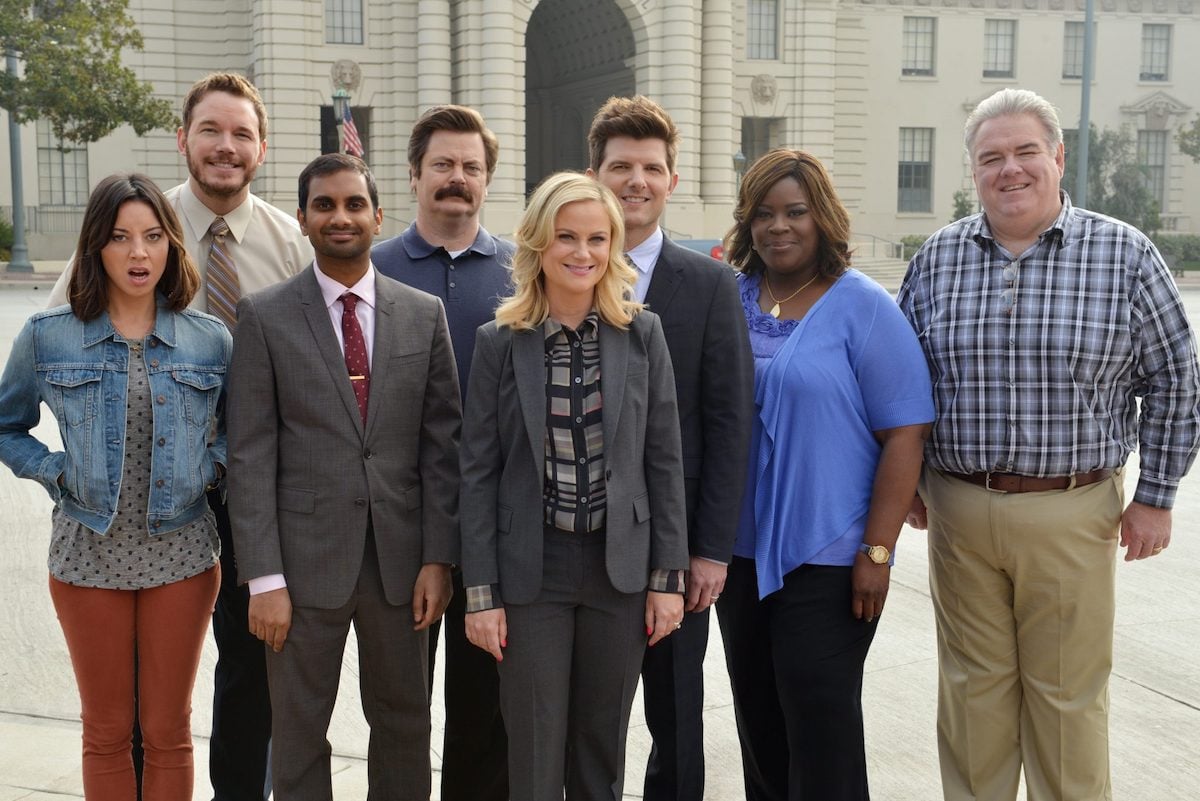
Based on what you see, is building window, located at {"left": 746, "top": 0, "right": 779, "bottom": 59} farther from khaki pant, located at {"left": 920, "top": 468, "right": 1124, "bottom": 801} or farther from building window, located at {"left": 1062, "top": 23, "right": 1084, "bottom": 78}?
khaki pant, located at {"left": 920, "top": 468, "right": 1124, "bottom": 801}

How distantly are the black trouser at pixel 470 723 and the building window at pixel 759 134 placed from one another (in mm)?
46024

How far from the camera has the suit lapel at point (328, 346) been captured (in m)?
3.97

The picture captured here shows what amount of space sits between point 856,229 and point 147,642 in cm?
4856

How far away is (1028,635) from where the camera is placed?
14.2 ft

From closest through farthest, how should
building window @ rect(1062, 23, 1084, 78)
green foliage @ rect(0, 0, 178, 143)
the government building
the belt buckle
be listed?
1. the belt buckle
2. green foliage @ rect(0, 0, 178, 143)
3. the government building
4. building window @ rect(1062, 23, 1084, 78)

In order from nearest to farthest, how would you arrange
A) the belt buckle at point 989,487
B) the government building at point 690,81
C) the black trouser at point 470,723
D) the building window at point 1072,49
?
the belt buckle at point 989,487 < the black trouser at point 470,723 < the government building at point 690,81 < the building window at point 1072,49

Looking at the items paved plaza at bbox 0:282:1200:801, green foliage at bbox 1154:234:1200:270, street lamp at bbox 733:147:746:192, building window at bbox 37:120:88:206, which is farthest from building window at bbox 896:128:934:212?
paved plaza at bbox 0:282:1200:801

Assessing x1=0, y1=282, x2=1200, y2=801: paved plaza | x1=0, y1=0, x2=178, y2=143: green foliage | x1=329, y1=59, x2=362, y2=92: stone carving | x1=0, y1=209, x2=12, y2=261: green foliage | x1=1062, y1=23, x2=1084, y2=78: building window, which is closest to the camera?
x1=0, y1=282, x2=1200, y2=801: paved plaza

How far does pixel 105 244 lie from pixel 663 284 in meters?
1.86

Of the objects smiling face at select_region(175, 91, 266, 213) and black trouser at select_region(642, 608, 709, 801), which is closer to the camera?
black trouser at select_region(642, 608, 709, 801)

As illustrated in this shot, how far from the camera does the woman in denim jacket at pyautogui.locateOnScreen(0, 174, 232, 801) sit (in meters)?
3.96

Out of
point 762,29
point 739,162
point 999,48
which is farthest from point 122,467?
point 999,48

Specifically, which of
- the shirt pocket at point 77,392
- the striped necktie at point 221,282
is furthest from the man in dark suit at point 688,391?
the shirt pocket at point 77,392

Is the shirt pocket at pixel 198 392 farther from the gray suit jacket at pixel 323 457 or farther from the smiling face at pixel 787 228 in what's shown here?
the smiling face at pixel 787 228
